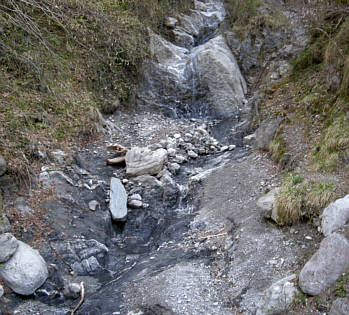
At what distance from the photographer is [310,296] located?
2961 millimetres

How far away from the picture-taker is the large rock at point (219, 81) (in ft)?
34.3

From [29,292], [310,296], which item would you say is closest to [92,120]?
[29,292]

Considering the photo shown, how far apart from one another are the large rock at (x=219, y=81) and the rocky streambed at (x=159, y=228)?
0.84 m

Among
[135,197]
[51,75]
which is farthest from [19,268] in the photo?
[51,75]

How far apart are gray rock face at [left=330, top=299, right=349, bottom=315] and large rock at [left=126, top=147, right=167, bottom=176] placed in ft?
15.5

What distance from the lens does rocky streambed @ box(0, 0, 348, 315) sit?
3.87 metres

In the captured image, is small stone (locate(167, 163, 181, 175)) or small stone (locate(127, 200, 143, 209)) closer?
small stone (locate(127, 200, 143, 209))

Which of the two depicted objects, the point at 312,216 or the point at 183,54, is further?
the point at 183,54

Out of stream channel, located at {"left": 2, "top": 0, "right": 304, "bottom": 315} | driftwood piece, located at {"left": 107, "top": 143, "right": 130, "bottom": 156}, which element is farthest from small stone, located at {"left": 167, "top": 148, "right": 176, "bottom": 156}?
driftwood piece, located at {"left": 107, "top": 143, "right": 130, "bottom": 156}

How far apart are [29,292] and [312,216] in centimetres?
387

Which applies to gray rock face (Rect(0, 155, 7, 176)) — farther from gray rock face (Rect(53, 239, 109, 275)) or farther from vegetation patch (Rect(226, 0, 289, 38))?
vegetation patch (Rect(226, 0, 289, 38))

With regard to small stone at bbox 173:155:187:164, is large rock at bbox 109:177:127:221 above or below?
below

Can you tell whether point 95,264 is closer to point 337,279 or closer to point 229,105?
point 337,279

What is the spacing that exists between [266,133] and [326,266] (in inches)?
177
